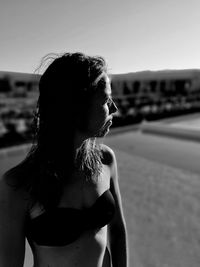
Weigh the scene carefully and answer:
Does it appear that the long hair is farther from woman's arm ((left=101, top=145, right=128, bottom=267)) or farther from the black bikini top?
woman's arm ((left=101, top=145, right=128, bottom=267))

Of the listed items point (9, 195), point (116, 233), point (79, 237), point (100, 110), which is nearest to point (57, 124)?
point (100, 110)

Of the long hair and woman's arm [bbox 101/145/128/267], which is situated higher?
the long hair

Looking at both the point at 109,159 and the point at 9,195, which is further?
the point at 109,159

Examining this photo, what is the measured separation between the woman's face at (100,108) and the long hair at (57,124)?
2 cm

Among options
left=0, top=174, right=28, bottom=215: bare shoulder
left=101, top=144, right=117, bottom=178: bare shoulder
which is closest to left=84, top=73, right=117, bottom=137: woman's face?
left=101, top=144, right=117, bottom=178: bare shoulder

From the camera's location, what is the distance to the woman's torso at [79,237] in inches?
54.9

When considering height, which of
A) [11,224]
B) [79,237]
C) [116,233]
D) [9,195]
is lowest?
[116,233]

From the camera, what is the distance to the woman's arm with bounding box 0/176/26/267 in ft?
4.06

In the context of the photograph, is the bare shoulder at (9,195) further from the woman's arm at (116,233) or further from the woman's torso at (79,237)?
the woman's arm at (116,233)

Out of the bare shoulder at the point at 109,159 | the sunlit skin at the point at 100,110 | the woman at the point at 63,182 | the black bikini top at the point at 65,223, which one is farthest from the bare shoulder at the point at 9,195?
the bare shoulder at the point at 109,159

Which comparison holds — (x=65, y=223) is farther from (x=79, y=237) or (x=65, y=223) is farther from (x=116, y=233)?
(x=116, y=233)

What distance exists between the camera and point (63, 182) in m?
1.50

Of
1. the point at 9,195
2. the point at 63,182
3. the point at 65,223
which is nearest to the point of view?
the point at 9,195

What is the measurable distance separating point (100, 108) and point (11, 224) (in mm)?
640
